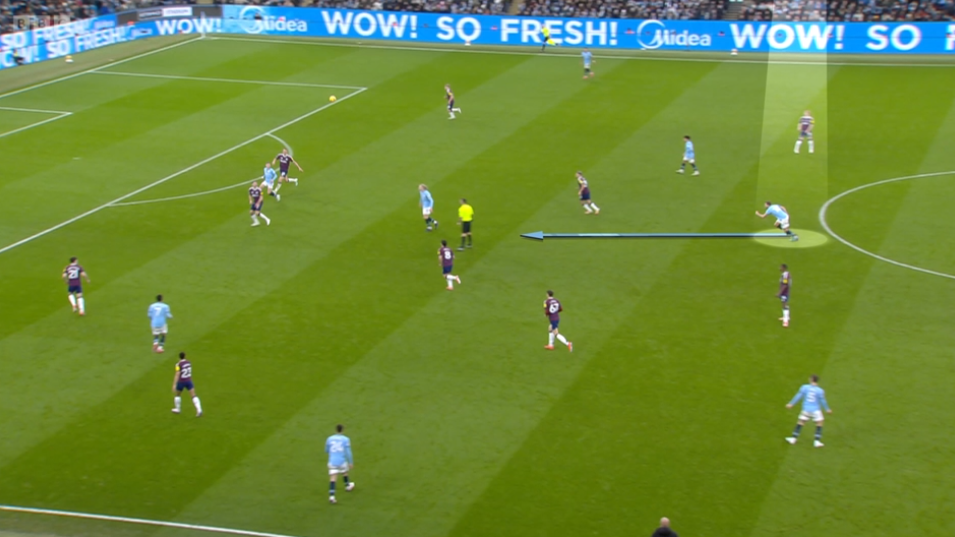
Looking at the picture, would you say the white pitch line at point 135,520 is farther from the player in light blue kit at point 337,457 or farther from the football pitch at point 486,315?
the player in light blue kit at point 337,457

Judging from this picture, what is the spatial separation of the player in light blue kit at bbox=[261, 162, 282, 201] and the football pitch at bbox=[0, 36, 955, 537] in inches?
17.9

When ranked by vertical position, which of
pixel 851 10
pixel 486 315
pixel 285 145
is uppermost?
pixel 851 10

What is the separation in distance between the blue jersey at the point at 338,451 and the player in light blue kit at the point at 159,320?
8.50 metres

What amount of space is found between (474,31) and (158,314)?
135 ft

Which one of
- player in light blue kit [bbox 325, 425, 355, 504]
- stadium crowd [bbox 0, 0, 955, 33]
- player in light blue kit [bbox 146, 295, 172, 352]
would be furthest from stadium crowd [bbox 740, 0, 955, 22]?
player in light blue kit [bbox 325, 425, 355, 504]

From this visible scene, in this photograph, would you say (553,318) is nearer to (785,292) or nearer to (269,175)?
(785,292)

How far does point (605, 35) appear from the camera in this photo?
63.7 meters

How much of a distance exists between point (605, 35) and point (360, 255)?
3283 cm

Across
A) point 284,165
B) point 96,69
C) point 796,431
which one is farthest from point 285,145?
point 796,431

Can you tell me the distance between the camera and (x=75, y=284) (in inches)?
1238

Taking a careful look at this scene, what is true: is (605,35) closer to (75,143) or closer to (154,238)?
(75,143)

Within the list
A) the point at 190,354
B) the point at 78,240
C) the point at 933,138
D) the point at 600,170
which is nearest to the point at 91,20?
the point at 78,240

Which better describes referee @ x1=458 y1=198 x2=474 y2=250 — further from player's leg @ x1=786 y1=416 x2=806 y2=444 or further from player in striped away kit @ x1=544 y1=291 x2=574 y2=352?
player's leg @ x1=786 y1=416 x2=806 y2=444

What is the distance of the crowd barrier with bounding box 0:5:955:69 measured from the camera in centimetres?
5944
